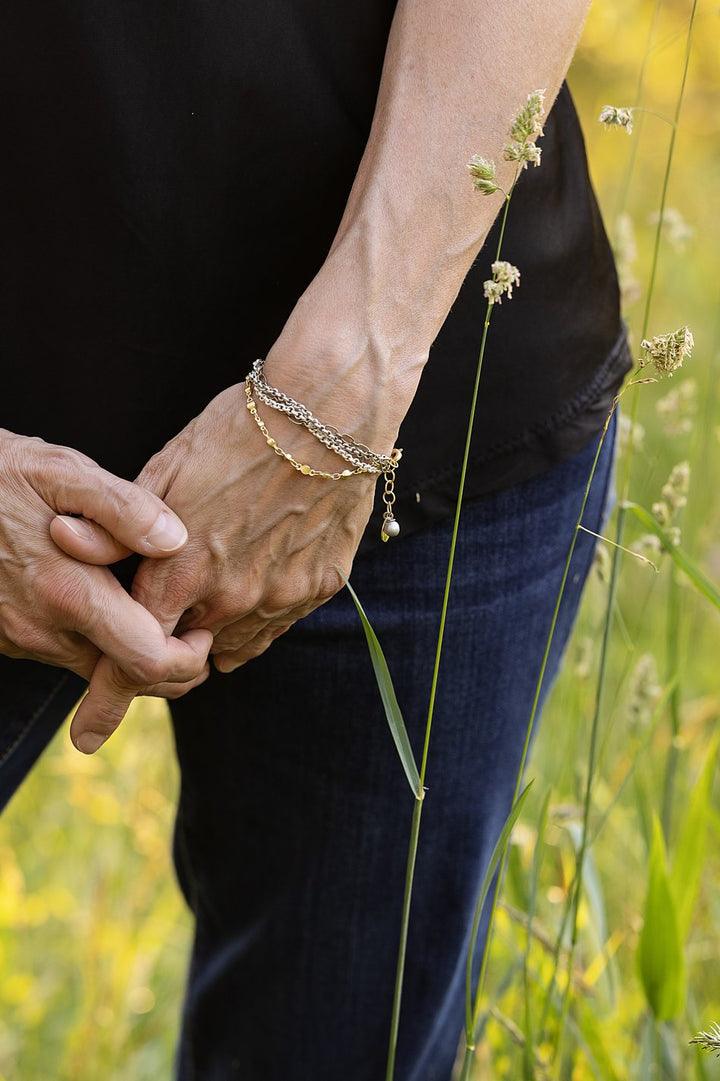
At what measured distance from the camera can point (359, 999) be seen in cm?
87

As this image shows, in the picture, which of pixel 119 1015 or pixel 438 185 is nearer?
pixel 438 185

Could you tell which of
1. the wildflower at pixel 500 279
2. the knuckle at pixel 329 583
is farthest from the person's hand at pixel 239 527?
the wildflower at pixel 500 279

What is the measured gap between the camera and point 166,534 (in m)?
0.61

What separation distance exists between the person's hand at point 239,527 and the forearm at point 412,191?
40 mm

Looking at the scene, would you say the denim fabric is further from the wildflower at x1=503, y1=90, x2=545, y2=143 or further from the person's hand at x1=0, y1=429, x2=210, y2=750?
the wildflower at x1=503, y1=90, x2=545, y2=143

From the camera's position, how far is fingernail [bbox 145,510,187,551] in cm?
61

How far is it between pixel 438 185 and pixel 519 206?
4.8 inches

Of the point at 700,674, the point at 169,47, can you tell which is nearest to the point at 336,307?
the point at 169,47

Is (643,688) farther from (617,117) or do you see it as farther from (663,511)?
(617,117)

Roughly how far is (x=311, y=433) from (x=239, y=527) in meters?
0.07

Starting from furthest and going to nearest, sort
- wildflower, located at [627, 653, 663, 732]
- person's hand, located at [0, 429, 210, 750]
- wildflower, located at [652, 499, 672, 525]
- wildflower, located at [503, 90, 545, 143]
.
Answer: wildflower, located at [627, 653, 663, 732]
wildflower, located at [652, 499, 672, 525]
person's hand, located at [0, 429, 210, 750]
wildflower, located at [503, 90, 545, 143]

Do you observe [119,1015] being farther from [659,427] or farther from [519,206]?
[659,427]

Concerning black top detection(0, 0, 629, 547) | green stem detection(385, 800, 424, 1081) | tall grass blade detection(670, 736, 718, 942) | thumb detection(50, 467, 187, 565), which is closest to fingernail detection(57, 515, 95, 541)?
thumb detection(50, 467, 187, 565)

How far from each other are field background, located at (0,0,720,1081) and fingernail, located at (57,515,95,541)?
42 centimetres
